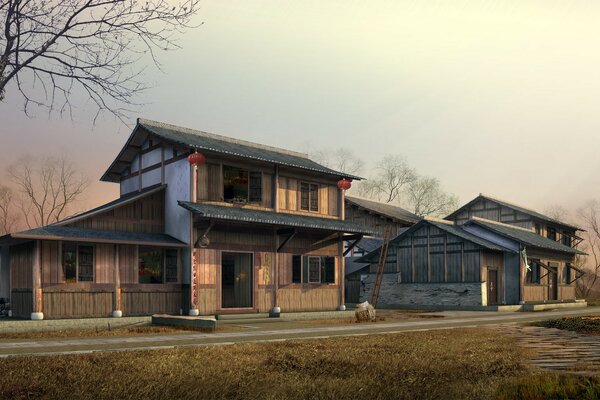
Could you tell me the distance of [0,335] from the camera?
18.2m

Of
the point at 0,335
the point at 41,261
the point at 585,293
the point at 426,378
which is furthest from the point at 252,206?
the point at 585,293

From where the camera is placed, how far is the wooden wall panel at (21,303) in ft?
69.8

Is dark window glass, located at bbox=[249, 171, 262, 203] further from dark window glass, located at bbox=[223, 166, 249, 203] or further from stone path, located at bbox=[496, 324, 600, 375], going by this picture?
stone path, located at bbox=[496, 324, 600, 375]

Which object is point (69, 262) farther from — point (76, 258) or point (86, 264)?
point (86, 264)

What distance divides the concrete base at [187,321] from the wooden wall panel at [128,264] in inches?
74.3

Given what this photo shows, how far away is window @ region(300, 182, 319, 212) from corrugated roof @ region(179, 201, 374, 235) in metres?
0.66

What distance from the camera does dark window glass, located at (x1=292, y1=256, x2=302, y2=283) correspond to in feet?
89.6

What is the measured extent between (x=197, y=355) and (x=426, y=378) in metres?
4.61

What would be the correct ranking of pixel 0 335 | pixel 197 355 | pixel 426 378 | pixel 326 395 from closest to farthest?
pixel 326 395 < pixel 426 378 < pixel 197 355 < pixel 0 335

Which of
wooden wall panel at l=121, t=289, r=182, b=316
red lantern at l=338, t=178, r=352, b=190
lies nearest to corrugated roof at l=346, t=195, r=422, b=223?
red lantern at l=338, t=178, r=352, b=190

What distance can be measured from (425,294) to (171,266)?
60.7ft

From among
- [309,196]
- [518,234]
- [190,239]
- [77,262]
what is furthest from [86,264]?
[518,234]

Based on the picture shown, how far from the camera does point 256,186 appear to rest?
2627cm

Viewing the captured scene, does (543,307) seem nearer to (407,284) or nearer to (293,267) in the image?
(407,284)
